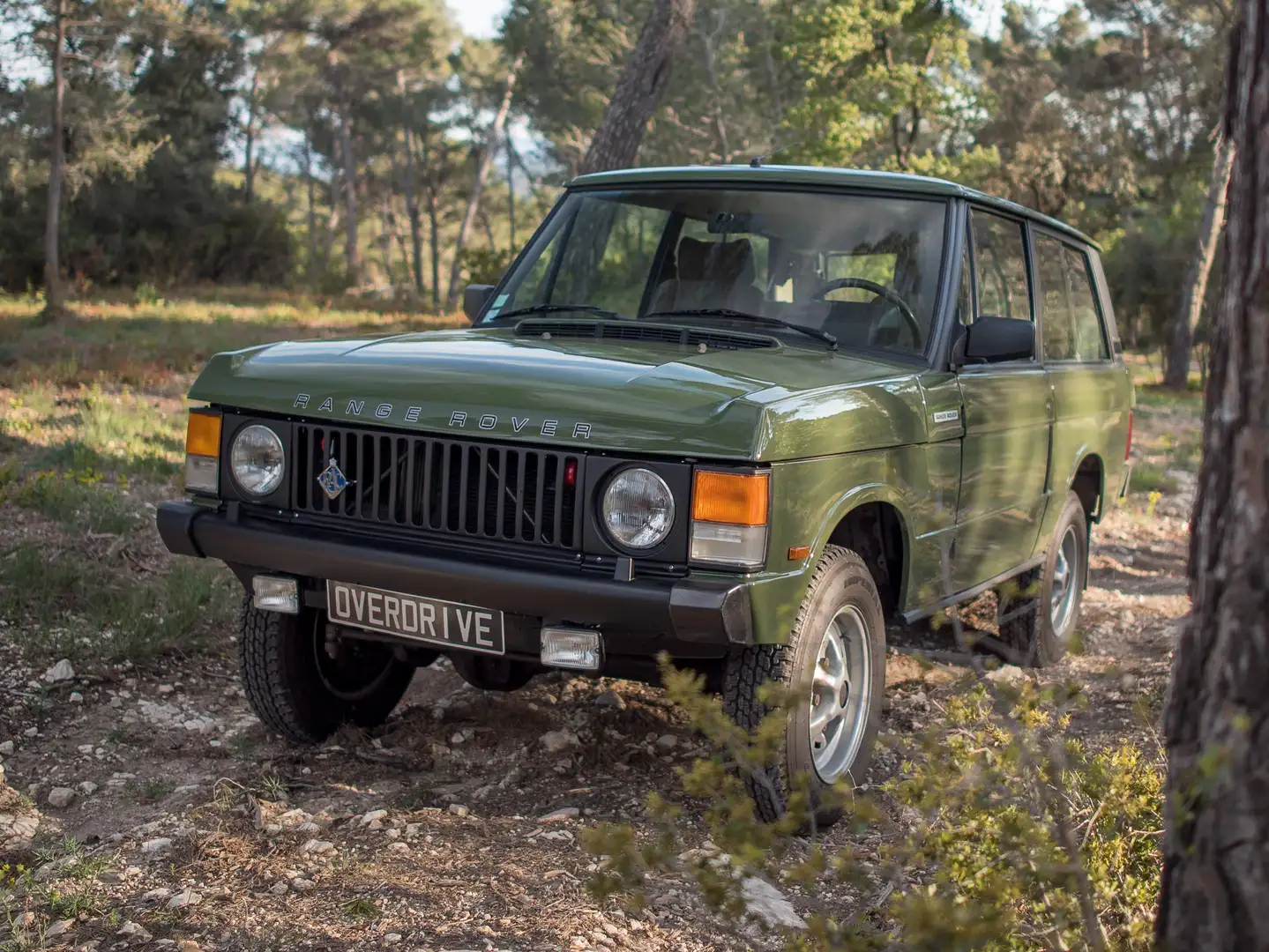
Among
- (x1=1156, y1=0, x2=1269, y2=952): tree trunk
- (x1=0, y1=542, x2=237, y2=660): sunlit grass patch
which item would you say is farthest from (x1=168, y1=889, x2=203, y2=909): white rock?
(x1=1156, y1=0, x2=1269, y2=952): tree trunk

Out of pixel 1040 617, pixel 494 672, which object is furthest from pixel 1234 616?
pixel 1040 617

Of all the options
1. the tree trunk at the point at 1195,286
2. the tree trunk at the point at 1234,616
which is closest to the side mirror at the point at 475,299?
the tree trunk at the point at 1234,616

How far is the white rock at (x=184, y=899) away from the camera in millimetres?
3031

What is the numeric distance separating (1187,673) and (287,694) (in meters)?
2.97

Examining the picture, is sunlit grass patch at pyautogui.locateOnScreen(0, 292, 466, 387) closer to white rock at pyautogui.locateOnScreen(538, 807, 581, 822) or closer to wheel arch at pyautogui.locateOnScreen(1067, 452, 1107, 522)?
white rock at pyautogui.locateOnScreen(538, 807, 581, 822)

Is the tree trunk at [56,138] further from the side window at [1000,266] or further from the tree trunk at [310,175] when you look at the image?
the tree trunk at [310,175]

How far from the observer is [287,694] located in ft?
13.4

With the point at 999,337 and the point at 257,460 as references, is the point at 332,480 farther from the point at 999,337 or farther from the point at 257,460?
the point at 999,337

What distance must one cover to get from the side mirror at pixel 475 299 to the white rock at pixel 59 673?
2.05m

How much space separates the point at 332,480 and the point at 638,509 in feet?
3.10

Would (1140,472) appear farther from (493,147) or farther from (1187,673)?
(493,147)

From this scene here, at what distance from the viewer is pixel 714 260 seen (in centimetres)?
452

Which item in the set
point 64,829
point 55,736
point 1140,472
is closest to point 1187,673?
point 64,829

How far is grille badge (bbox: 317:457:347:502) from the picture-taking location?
11.6 feet
